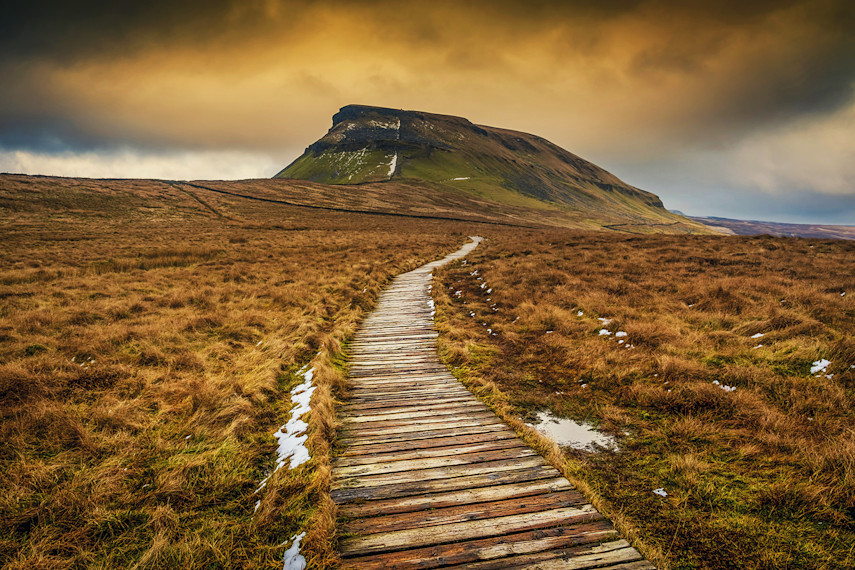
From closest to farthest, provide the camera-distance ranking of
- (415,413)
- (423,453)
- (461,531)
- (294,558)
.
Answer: (294,558) < (461,531) < (423,453) < (415,413)

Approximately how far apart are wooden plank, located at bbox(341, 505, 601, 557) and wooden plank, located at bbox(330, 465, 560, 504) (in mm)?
552

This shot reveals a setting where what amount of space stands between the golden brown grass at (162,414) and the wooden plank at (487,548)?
580 millimetres

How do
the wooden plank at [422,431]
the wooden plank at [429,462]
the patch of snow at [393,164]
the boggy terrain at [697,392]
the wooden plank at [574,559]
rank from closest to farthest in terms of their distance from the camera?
the wooden plank at [574,559], the boggy terrain at [697,392], the wooden plank at [429,462], the wooden plank at [422,431], the patch of snow at [393,164]

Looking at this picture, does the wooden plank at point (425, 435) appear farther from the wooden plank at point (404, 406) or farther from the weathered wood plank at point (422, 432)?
the wooden plank at point (404, 406)

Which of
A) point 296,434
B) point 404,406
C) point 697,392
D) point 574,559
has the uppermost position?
point 697,392

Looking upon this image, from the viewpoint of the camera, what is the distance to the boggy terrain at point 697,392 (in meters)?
3.95

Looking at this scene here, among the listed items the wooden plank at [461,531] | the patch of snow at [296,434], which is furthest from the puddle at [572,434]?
the patch of snow at [296,434]

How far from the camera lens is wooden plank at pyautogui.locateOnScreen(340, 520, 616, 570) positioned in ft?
11.1

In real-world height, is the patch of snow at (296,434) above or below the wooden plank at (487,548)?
below

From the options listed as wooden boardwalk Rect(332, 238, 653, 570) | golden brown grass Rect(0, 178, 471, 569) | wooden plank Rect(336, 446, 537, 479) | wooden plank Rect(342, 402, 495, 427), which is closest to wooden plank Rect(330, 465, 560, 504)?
wooden boardwalk Rect(332, 238, 653, 570)

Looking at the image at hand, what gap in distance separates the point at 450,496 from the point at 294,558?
5.94ft

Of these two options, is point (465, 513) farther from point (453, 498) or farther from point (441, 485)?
point (441, 485)

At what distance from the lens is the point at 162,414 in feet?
20.2

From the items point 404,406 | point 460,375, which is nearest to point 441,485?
point 404,406
